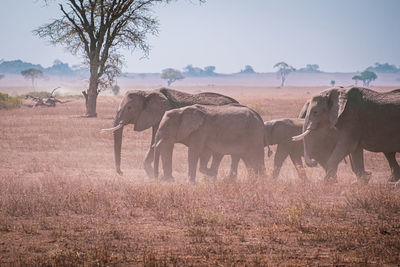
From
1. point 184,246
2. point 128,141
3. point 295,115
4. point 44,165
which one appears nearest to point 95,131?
point 128,141

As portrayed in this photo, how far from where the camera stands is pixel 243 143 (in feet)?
42.8

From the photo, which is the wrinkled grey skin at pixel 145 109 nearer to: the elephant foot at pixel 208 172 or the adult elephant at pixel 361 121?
the elephant foot at pixel 208 172

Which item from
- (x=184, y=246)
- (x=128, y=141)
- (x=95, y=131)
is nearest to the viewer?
(x=184, y=246)

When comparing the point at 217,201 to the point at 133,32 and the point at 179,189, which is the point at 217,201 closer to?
the point at 179,189

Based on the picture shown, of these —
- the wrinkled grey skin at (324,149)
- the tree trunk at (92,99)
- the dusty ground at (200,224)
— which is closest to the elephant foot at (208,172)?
the dusty ground at (200,224)

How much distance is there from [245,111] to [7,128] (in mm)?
14887

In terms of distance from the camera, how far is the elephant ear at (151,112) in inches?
544

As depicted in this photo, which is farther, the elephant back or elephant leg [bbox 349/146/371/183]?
the elephant back

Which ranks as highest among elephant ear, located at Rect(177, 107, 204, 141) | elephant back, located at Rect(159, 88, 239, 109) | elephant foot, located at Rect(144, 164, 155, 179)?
elephant back, located at Rect(159, 88, 239, 109)

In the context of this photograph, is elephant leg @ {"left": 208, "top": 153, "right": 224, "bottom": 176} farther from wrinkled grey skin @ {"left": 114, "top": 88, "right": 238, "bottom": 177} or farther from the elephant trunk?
the elephant trunk

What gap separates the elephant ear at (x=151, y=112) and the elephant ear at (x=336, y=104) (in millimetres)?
4597

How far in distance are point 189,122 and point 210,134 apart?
26.8 inches

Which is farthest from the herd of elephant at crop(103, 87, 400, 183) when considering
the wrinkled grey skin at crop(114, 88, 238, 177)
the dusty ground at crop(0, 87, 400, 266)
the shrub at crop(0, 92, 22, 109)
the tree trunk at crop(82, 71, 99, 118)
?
the shrub at crop(0, 92, 22, 109)

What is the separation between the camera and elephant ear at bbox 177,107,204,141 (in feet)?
41.0
